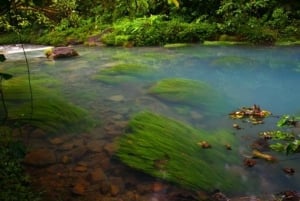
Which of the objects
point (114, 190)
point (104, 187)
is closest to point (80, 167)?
point (104, 187)

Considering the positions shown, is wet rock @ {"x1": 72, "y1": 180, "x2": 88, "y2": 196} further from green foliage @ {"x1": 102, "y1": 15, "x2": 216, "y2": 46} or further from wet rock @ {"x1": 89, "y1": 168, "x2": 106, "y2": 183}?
green foliage @ {"x1": 102, "y1": 15, "x2": 216, "y2": 46}

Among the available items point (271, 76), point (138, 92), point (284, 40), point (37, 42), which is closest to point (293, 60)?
point (271, 76)

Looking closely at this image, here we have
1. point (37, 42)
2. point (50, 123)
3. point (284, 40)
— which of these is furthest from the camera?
point (37, 42)

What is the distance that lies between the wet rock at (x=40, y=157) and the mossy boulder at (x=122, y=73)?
12.1ft

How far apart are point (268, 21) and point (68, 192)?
11581 millimetres

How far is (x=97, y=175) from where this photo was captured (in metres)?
3.83

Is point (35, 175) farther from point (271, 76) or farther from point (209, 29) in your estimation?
→ point (209, 29)

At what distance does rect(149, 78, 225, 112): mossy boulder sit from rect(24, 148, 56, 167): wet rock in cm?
266

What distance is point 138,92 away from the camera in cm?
708

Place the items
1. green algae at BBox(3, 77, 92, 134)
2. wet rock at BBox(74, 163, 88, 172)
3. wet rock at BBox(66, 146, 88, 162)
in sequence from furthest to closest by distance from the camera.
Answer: green algae at BBox(3, 77, 92, 134) → wet rock at BBox(66, 146, 88, 162) → wet rock at BBox(74, 163, 88, 172)

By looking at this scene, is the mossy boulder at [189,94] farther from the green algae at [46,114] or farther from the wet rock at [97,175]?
the wet rock at [97,175]

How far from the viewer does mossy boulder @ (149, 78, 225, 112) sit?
627 centimetres

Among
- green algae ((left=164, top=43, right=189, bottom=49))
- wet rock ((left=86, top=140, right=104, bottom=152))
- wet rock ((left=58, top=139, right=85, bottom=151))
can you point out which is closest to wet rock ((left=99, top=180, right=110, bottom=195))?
wet rock ((left=86, top=140, right=104, bottom=152))

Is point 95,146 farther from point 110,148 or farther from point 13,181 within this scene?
point 13,181
